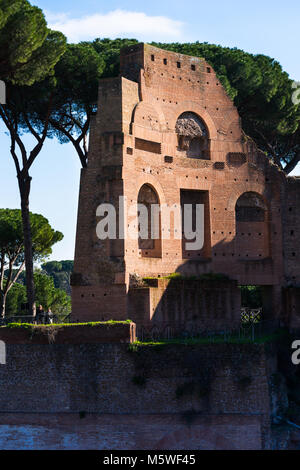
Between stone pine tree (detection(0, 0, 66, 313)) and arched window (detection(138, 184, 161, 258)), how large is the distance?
12.6 ft

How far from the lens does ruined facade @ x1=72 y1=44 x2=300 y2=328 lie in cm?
2236

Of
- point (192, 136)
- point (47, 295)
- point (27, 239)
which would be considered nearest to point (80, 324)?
point (27, 239)

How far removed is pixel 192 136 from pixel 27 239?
6634 millimetres

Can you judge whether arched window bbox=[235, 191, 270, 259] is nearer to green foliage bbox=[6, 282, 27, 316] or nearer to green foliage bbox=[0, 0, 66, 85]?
green foliage bbox=[0, 0, 66, 85]

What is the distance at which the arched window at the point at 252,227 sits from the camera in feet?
84.6

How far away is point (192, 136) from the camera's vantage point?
25.5 metres

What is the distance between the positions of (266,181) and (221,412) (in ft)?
31.9

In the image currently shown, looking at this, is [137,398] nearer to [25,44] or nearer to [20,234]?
[25,44]

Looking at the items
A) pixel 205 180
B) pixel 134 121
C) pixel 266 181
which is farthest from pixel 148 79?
pixel 266 181

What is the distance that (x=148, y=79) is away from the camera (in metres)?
24.4

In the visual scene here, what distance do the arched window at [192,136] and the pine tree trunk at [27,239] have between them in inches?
212

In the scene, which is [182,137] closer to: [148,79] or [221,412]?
[148,79]

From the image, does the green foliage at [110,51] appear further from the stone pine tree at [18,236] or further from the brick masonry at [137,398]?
the brick masonry at [137,398]

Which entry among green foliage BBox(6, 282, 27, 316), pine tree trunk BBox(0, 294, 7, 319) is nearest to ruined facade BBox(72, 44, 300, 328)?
pine tree trunk BBox(0, 294, 7, 319)
